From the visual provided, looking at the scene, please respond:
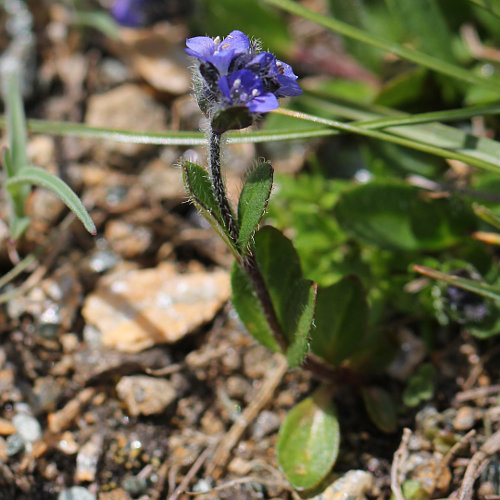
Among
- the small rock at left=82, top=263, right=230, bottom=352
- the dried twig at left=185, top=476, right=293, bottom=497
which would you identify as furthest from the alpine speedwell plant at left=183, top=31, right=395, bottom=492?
the small rock at left=82, top=263, right=230, bottom=352

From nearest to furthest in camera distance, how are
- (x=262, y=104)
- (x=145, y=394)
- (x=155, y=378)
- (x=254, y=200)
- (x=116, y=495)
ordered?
(x=262, y=104)
(x=254, y=200)
(x=116, y=495)
(x=145, y=394)
(x=155, y=378)

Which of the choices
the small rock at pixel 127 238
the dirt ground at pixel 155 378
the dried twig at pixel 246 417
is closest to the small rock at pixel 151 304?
the dirt ground at pixel 155 378

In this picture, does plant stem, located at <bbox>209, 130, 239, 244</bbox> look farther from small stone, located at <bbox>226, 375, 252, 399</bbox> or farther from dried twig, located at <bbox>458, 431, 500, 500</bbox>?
dried twig, located at <bbox>458, 431, 500, 500</bbox>

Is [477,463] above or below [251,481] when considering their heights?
above

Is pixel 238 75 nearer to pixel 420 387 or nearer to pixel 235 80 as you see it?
pixel 235 80

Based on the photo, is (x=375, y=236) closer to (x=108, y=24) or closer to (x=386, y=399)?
(x=386, y=399)

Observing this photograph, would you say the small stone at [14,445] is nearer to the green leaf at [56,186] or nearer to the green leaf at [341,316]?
the green leaf at [56,186]

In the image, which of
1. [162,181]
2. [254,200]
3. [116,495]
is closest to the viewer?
[254,200]

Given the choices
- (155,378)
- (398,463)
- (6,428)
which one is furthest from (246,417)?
(6,428)
